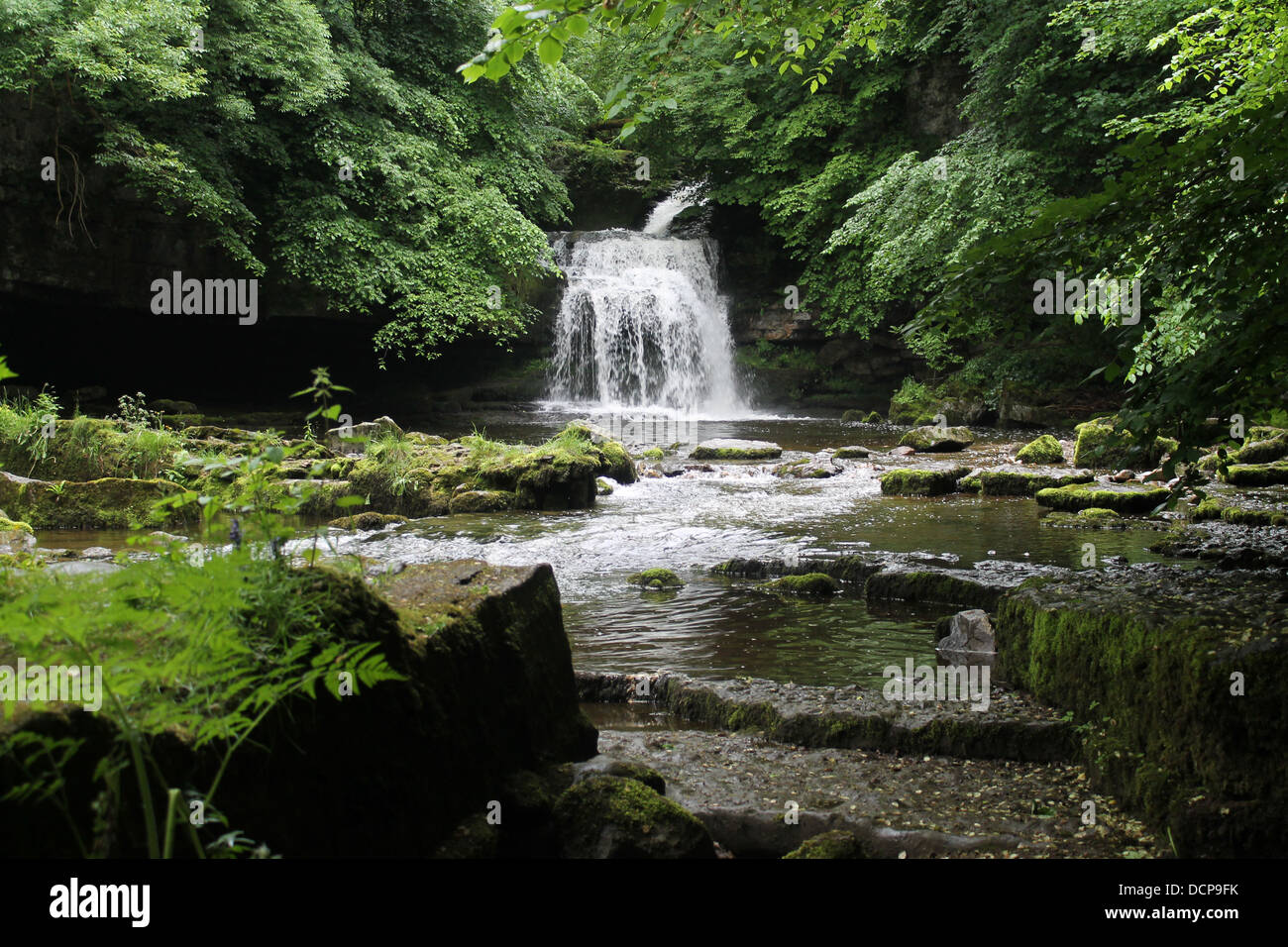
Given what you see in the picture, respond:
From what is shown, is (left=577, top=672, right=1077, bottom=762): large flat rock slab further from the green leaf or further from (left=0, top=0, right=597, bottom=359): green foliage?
(left=0, top=0, right=597, bottom=359): green foliage

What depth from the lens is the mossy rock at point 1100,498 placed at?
10.1 metres

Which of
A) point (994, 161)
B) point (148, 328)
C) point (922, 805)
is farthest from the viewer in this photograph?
point (148, 328)

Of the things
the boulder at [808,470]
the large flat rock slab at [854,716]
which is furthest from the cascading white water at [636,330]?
the large flat rock slab at [854,716]

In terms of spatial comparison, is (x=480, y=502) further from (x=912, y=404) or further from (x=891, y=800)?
(x=912, y=404)

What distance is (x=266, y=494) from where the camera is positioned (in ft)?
8.61

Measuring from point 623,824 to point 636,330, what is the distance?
22.4 metres

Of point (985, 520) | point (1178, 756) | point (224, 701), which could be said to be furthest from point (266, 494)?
point (985, 520)

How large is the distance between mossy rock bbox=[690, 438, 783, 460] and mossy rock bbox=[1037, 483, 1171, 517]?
6.17m

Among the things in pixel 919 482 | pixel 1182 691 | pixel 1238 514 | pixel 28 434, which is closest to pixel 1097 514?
pixel 1238 514

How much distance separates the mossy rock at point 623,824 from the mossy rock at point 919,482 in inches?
400

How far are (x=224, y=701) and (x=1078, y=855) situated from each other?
9.22 feet

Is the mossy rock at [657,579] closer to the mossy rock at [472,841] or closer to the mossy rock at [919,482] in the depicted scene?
the mossy rock at [472,841]

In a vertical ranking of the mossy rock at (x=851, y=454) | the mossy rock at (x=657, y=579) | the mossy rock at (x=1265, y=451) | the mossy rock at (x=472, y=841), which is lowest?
the mossy rock at (x=657, y=579)
